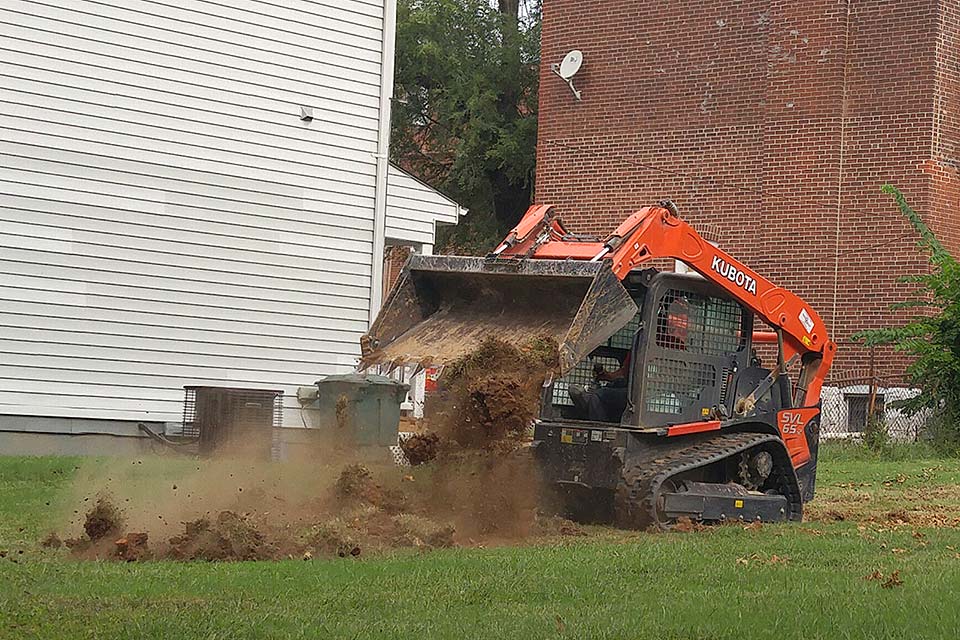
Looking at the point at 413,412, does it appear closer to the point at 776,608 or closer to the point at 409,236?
the point at 409,236

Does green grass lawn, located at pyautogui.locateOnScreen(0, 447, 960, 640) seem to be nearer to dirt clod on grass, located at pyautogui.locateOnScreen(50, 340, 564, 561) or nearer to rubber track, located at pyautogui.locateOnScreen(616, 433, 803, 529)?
rubber track, located at pyautogui.locateOnScreen(616, 433, 803, 529)

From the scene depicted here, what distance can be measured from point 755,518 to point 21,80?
1089cm

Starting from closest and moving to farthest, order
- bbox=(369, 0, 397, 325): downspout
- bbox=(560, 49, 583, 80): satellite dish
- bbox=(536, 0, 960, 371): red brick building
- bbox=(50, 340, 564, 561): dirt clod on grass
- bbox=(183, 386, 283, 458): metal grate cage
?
1. bbox=(50, 340, 564, 561): dirt clod on grass
2. bbox=(183, 386, 283, 458): metal grate cage
3. bbox=(369, 0, 397, 325): downspout
4. bbox=(536, 0, 960, 371): red brick building
5. bbox=(560, 49, 583, 80): satellite dish

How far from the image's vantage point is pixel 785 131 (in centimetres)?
2548

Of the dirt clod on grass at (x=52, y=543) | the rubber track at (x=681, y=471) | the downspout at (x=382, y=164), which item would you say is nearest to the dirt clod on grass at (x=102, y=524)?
the dirt clod on grass at (x=52, y=543)

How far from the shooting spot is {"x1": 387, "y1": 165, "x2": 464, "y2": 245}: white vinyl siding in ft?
73.4

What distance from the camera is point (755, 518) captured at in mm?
12711

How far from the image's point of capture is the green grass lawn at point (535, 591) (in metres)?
7.21

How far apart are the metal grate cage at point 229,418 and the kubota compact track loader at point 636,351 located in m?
6.40

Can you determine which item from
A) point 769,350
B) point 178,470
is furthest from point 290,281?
point 769,350

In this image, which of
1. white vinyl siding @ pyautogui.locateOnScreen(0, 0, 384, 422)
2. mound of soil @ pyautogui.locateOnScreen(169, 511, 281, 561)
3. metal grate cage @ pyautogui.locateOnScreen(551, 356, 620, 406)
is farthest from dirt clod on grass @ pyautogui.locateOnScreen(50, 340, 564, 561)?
white vinyl siding @ pyautogui.locateOnScreen(0, 0, 384, 422)

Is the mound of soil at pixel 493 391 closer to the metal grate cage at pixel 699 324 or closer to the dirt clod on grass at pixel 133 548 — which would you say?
the metal grate cage at pixel 699 324

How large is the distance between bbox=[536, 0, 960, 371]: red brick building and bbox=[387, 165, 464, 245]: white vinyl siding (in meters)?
5.06

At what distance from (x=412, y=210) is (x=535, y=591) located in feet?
47.9
